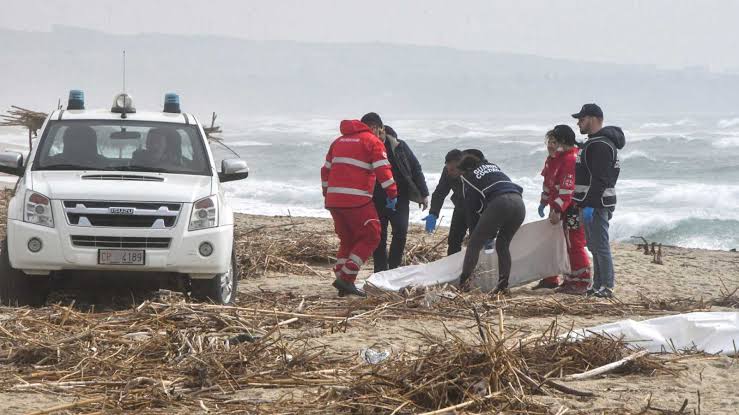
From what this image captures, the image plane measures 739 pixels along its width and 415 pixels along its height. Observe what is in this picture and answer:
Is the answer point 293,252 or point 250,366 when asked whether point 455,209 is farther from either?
point 250,366

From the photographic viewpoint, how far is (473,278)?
10445 mm

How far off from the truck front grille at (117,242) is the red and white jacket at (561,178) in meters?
3.74

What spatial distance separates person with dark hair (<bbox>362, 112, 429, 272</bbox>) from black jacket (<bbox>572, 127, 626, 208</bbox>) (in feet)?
5.20

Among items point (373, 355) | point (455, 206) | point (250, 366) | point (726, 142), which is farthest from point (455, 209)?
point (726, 142)

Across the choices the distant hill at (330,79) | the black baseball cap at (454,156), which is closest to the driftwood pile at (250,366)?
the black baseball cap at (454,156)

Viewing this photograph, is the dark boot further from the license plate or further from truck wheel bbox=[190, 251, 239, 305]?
the license plate

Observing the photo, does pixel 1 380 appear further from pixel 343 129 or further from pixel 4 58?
pixel 4 58

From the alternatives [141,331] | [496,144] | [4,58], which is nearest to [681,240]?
[141,331]

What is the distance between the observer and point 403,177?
11469 mm

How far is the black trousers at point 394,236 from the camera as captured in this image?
11469 mm

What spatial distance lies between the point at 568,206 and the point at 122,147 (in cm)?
416

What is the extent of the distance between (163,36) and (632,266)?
176 meters

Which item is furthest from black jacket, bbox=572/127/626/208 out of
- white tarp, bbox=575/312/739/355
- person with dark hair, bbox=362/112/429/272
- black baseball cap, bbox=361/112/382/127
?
white tarp, bbox=575/312/739/355

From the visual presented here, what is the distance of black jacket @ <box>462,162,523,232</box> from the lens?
1048 centimetres
